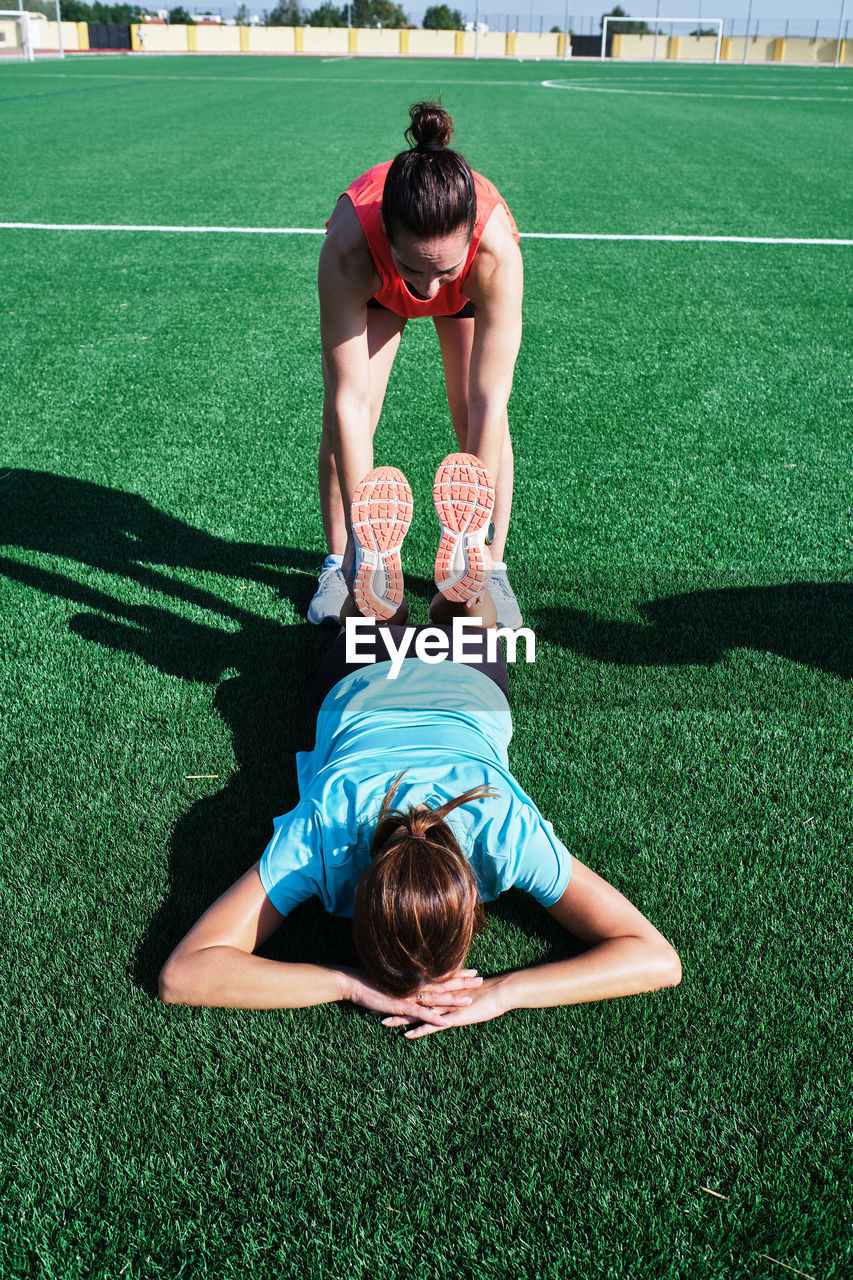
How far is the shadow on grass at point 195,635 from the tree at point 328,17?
3214 inches

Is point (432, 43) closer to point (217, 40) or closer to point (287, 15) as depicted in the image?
point (217, 40)

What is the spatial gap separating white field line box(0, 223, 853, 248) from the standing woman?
6749mm

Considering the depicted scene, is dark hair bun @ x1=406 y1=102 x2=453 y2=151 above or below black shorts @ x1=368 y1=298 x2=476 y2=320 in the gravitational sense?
above

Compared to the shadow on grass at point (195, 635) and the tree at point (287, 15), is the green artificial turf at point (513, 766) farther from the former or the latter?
the tree at point (287, 15)

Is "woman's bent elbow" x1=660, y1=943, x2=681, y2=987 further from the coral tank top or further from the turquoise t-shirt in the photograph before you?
the coral tank top

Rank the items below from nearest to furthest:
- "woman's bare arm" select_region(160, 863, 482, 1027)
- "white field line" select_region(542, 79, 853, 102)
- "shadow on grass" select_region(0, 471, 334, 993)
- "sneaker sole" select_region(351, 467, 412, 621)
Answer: "woman's bare arm" select_region(160, 863, 482, 1027) < "shadow on grass" select_region(0, 471, 334, 993) < "sneaker sole" select_region(351, 467, 412, 621) < "white field line" select_region(542, 79, 853, 102)

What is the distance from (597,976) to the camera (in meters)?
2.01

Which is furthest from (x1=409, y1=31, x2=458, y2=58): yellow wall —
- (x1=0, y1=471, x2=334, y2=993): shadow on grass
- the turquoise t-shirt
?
the turquoise t-shirt

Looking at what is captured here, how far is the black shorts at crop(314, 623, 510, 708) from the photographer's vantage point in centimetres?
264

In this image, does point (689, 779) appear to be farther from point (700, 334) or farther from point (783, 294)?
point (783, 294)

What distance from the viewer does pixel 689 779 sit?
273cm

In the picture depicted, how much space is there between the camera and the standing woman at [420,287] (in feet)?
7.73

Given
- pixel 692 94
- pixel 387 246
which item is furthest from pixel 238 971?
pixel 692 94

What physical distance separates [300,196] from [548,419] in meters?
7.23
